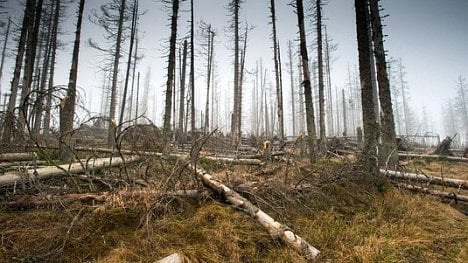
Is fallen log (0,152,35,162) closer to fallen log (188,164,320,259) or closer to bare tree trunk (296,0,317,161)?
fallen log (188,164,320,259)

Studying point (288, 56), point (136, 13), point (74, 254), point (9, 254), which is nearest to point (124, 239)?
point (74, 254)

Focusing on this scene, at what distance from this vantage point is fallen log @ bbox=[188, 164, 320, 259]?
266cm

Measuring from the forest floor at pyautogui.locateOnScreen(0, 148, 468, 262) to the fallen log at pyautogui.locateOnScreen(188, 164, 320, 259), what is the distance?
0.10 metres

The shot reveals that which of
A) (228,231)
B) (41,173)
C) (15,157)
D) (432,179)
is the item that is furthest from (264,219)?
(15,157)

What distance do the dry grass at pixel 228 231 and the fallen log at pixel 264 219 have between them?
0.34 ft

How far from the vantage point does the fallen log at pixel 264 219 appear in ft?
8.74

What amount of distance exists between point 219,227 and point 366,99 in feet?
15.5

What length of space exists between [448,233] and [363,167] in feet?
5.88

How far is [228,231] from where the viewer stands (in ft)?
9.95

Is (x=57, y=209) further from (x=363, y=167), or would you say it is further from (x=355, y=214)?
(x=363, y=167)

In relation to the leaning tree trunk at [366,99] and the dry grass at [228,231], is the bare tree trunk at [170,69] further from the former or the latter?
the leaning tree trunk at [366,99]

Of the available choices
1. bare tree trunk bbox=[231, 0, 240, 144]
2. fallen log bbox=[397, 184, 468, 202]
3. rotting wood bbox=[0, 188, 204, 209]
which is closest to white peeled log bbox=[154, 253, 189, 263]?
rotting wood bbox=[0, 188, 204, 209]

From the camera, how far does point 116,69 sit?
17.6 meters

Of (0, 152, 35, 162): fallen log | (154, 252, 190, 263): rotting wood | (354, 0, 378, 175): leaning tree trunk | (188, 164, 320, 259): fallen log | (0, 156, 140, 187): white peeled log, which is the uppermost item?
(354, 0, 378, 175): leaning tree trunk
